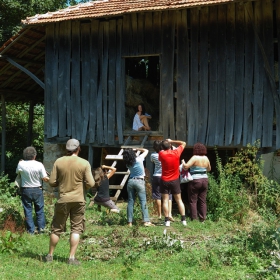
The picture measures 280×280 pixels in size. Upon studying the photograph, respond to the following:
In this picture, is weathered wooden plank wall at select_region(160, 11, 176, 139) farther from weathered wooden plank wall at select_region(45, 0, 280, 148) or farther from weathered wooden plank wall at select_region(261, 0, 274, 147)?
weathered wooden plank wall at select_region(261, 0, 274, 147)

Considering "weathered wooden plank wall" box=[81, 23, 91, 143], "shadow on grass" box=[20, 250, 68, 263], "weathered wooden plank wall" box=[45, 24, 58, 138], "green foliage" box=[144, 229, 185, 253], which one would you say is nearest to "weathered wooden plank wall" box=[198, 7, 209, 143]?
"weathered wooden plank wall" box=[81, 23, 91, 143]

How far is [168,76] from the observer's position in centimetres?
1224

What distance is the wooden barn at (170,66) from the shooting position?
11195 mm

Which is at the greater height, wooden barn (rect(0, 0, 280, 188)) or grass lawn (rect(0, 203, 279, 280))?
wooden barn (rect(0, 0, 280, 188))

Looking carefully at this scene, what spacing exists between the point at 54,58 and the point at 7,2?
735cm

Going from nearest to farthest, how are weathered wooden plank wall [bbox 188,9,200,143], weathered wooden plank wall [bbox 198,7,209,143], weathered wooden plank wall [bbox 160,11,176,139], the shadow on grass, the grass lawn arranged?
the grass lawn
the shadow on grass
weathered wooden plank wall [bbox 198,7,209,143]
weathered wooden plank wall [bbox 188,9,200,143]
weathered wooden plank wall [bbox 160,11,176,139]

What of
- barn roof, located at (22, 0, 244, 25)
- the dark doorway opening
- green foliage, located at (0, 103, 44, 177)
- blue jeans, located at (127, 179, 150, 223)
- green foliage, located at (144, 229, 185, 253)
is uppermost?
barn roof, located at (22, 0, 244, 25)

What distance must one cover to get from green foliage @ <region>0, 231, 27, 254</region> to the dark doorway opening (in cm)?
623

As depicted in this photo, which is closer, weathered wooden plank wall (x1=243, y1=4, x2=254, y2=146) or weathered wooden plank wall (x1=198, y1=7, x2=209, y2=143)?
weathered wooden plank wall (x1=243, y1=4, x2=254, y2=146)

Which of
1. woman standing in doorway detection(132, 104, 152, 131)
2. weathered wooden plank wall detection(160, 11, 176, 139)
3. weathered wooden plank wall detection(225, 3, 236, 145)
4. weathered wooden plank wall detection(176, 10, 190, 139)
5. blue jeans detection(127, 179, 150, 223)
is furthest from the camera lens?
woman standing in doorway detection(132, 104, 152, 131)

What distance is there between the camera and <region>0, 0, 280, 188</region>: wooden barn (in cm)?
1120

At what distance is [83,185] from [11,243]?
149cm

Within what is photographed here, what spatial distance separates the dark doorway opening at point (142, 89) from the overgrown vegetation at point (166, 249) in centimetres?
469

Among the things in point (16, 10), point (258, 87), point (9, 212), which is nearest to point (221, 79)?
point (258, 87)
